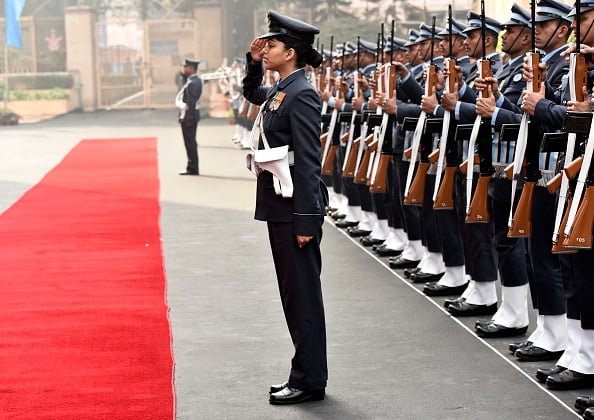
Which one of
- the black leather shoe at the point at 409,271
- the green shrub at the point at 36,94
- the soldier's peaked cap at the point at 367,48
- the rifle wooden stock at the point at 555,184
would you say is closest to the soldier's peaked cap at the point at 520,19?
the rifle wooden stock at the point at 555,184

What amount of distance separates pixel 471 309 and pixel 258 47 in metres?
2.69

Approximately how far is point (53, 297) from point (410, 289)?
2609 mm

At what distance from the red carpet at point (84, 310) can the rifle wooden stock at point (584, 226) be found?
6.76 feet

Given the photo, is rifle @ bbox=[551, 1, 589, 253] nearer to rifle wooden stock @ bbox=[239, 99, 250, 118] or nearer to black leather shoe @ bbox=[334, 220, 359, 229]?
black leather shoe @ bbox=[334, 220, 359, 229]

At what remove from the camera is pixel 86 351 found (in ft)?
23.1

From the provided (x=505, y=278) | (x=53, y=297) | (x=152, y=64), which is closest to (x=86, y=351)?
(x=53, y=297)

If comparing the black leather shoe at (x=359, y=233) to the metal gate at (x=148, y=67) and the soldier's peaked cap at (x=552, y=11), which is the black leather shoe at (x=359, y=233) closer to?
the soldier's peaked cap at (x=552, y=11)

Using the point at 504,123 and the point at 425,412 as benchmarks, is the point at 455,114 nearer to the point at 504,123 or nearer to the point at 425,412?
the point at 504,123

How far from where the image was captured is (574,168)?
577 cm

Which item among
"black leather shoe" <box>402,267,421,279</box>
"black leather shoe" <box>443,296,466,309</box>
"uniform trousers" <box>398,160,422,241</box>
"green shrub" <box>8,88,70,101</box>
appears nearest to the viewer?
"black leather shoe" <box>443,296,466,309</box>

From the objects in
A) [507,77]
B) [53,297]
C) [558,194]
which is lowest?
[53,297]

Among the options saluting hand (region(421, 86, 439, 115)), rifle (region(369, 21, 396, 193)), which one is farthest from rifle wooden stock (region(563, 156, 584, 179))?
rifle (region(369, 21, 396, 193))

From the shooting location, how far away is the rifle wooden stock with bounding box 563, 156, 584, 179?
5.75 metres

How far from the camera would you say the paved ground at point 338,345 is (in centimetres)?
584
